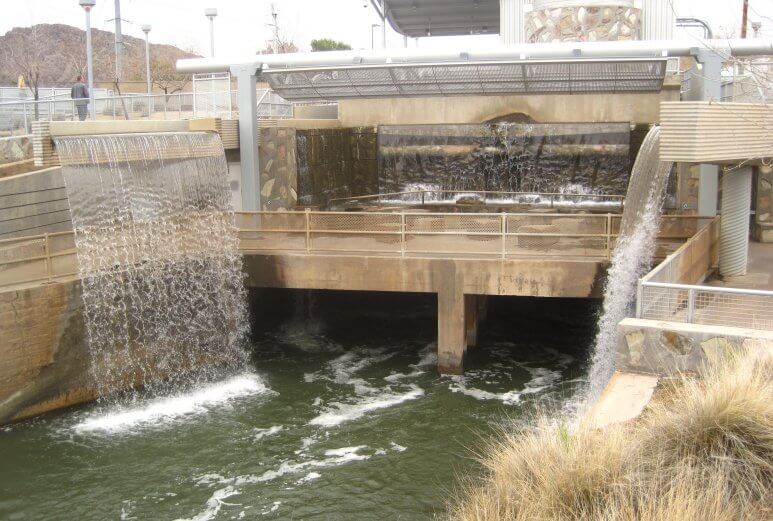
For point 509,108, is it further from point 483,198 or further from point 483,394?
point 483,394

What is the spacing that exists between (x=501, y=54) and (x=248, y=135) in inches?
231

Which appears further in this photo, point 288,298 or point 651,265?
point 288,298

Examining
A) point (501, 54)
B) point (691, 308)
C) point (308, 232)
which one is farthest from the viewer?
point (501, 54)

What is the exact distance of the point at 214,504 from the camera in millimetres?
10758

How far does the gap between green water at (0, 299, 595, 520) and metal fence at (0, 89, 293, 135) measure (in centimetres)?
Answer: 708

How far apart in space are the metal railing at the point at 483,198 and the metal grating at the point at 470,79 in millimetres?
3334

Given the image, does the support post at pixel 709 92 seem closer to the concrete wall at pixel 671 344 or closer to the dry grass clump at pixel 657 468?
the concrete wall at pixel 671 344

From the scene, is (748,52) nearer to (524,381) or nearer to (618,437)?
(524,381)

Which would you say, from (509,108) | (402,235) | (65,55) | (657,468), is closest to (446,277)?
(402,235)

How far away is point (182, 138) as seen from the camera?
16.5m

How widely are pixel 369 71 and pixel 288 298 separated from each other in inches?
233

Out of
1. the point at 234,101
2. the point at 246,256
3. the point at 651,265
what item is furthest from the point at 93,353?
the point at 234,101

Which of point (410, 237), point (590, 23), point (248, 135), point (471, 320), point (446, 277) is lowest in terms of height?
point (471, 320)

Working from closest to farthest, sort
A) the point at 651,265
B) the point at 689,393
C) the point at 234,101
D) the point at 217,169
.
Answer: the point at 689,393
the point at 651,265
the point at 217,169
the point at 234,101
